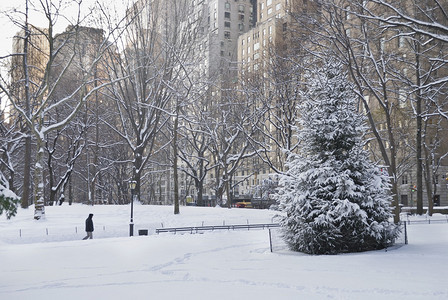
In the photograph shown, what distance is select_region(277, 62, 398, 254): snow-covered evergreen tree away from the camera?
48.4 feet

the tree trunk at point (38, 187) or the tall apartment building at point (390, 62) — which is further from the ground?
the tall apartment building at point (390, 62)

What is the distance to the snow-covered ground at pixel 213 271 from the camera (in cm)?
927

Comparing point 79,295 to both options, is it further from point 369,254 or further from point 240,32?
point 240,32

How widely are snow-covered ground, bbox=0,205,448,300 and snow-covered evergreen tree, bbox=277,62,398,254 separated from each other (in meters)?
0.78

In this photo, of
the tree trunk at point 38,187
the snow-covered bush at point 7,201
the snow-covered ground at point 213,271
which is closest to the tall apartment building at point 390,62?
the snow-covered ground at point 213,271

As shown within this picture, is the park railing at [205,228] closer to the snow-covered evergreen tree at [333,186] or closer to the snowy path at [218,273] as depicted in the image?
the snowy path at [218,273]

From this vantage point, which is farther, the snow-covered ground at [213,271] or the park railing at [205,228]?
the park railing at [205,228]

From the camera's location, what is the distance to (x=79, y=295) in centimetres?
925

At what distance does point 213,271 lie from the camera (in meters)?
11.8

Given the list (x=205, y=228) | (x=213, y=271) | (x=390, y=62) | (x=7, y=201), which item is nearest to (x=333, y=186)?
(x=213, y=271)

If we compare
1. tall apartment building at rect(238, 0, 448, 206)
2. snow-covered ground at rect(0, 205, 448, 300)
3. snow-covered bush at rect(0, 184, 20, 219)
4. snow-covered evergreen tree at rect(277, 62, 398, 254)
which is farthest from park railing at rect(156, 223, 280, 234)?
snow-covered bush at rect(0, 184, 20, 219)

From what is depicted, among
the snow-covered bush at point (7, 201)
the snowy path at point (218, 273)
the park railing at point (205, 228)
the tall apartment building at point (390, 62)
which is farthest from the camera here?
the tall apartment building at point (390, 62)

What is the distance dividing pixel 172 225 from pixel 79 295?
20.7 m

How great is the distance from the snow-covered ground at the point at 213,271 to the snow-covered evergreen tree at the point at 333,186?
0.78 metres
